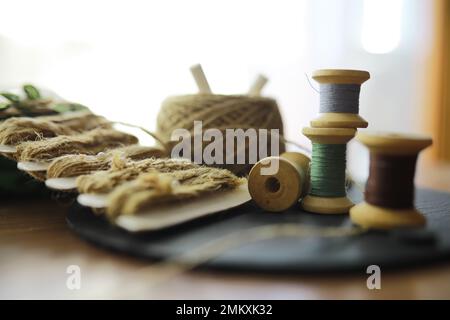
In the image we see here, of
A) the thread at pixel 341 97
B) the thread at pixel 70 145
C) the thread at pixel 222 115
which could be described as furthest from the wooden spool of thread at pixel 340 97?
the thread at pixel 70 145

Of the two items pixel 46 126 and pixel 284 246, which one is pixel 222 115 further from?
pixel 284 246

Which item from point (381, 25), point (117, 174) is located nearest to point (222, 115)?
point (117, 174)

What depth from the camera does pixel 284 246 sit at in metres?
0.49

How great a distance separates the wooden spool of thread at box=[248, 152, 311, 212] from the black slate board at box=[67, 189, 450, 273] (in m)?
0.05

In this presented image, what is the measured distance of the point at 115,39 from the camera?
5.43 feet

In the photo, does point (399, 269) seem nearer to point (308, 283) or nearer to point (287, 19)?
point (308, 283)

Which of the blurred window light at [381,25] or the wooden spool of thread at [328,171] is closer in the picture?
the wooden spool of thread at [328,171]

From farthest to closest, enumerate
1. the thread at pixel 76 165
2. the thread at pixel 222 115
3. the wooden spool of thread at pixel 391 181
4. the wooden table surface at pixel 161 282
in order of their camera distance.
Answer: the thread at pixel 222 115, the thread at pixel 76 165, the wooden spool of thread at pixel 391 181, the wooden table surface at pixel 161 282

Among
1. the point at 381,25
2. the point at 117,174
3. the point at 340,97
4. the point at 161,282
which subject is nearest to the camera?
the point at 161,282

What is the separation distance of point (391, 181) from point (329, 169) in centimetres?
15

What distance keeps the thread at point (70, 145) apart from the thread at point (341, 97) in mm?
375

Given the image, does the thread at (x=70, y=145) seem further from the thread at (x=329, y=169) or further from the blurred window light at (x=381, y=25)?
the blurred window light at (x=381, y=25)

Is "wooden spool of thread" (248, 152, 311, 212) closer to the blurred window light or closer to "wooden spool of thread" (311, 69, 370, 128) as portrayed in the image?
"wooden spool of thread" (311, 69, 370, 128)

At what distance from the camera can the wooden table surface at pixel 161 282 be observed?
40 cm
